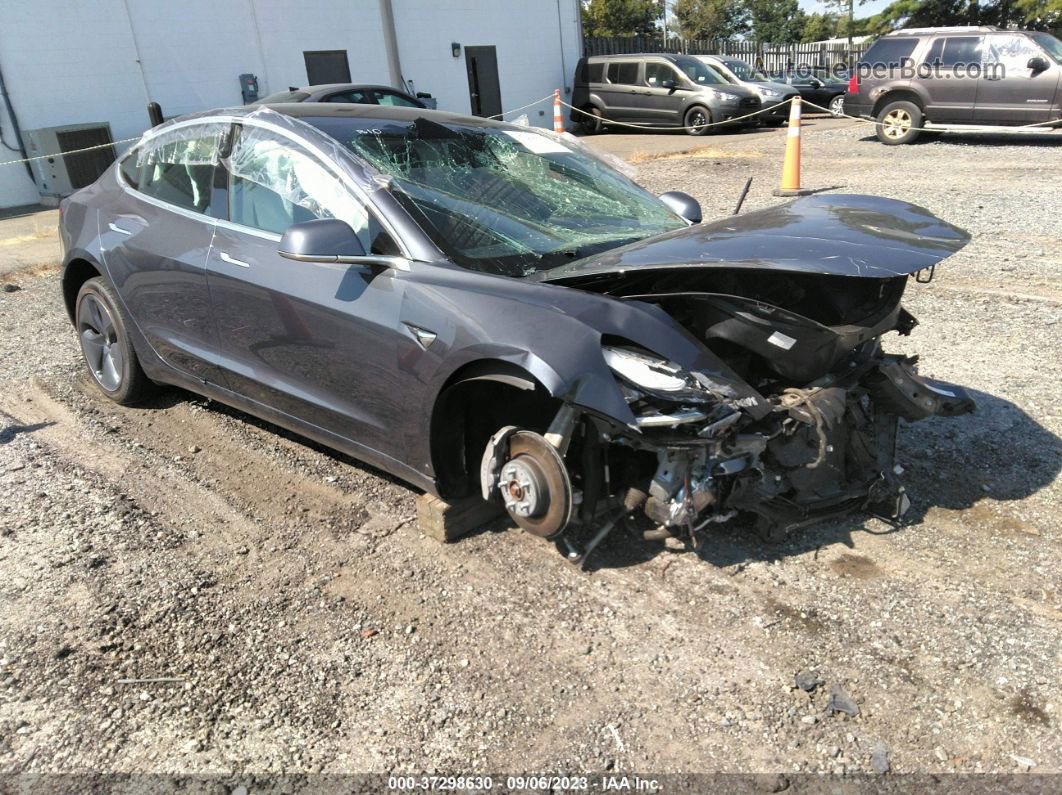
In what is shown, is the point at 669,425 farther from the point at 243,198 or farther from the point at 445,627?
the point at 243,198

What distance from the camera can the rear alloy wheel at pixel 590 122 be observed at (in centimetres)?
2125

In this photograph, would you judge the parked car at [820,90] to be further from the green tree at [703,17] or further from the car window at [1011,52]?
the green tree at [703,17]

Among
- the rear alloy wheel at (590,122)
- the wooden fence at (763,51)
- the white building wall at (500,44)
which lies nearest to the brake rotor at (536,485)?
the white building wall at (500,44)

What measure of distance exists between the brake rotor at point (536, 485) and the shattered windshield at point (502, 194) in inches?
29.5

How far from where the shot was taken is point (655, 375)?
2.85 m

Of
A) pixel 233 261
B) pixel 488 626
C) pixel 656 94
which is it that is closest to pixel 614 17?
pixel 656 94

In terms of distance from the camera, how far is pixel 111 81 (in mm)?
14992

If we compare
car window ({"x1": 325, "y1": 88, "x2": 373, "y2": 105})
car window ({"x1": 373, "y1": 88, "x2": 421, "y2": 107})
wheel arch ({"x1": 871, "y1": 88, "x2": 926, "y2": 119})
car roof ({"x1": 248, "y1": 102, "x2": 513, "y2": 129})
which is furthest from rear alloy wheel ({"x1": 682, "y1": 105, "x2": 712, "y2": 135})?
car roof ({"x1": 248, "y1": 102, "x2": 513, "y2": 129})

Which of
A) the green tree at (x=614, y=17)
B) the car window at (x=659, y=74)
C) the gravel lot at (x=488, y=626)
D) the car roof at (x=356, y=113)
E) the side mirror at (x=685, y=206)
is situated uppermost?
the green tree at (x=614, y=17)

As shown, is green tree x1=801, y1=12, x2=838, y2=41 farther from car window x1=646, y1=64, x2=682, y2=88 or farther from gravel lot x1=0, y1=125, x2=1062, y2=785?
gravel lot x1=0, y1=125, x2=1062, y2=785

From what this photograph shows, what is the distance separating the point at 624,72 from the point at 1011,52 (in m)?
8.91

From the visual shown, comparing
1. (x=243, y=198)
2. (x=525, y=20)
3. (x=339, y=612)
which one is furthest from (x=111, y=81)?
(x=339, y=612)

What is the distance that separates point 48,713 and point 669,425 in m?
2.18

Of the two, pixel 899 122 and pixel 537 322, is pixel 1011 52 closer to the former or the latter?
pixel 899 122
